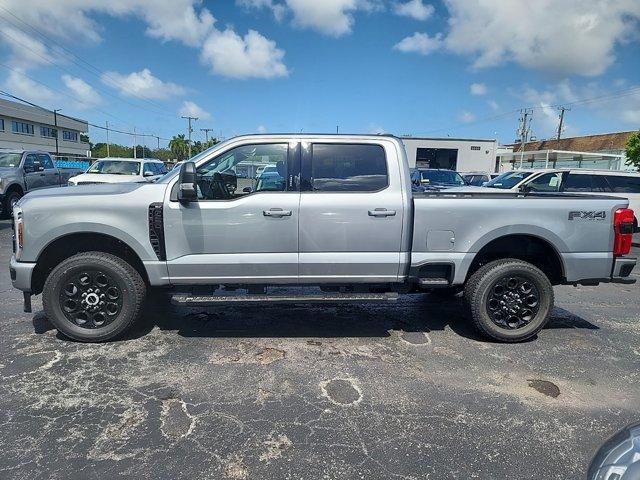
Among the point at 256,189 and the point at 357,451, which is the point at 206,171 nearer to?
the point at 256,189

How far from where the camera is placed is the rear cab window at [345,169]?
14.2ft

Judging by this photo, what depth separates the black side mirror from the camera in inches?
155

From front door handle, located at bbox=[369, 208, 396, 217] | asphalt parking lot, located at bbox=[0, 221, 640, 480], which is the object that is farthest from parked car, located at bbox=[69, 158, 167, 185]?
front door handle, located at bbox=[369, 208, 396, 217]

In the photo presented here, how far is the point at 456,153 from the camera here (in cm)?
3750

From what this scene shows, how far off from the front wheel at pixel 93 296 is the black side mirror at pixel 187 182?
958mm

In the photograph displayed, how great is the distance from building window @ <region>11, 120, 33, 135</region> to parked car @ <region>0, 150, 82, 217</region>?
2054 inches

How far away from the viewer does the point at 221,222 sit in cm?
416

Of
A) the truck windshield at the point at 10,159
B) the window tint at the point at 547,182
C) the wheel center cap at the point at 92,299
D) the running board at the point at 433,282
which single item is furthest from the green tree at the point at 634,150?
the truck windshield at the point at 10,159

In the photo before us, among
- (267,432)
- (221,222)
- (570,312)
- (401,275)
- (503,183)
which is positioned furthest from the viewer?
(503,183)

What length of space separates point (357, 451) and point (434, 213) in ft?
7.84

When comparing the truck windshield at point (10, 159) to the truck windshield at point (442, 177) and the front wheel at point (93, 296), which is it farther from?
the truck windshield at point (442, 177)

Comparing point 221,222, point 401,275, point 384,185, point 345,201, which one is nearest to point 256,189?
point 221,222

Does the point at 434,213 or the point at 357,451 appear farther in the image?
the point at 434,213

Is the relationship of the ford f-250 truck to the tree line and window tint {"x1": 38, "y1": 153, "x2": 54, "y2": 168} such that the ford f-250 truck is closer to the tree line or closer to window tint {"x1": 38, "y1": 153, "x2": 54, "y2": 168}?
window tint {"x1": 38, "y1": 153, "x2": 54, "y2": 168}
